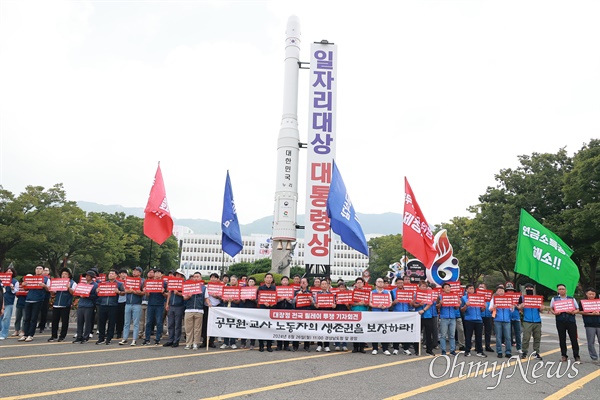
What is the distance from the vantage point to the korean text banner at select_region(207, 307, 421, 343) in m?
11.0

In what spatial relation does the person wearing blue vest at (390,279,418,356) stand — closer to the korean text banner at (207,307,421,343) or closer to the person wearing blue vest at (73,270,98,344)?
the korean text banner at (207,307,421,343)

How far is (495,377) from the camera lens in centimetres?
853

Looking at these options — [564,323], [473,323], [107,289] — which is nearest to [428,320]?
[473,323]

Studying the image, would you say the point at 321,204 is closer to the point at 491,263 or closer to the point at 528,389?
the point at 528,389

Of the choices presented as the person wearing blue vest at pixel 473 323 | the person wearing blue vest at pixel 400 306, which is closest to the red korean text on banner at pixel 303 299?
the person wearing blue vest at pixel 400 306

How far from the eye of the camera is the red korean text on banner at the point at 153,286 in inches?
460

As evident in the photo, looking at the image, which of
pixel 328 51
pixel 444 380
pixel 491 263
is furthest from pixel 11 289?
pixel 491 263

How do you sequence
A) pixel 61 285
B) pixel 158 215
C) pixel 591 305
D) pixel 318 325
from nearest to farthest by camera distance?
pixel 591 305 → pixel 318 325 → pixel 61 285 → pixel 158 215

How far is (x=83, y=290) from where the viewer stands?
11695 mm

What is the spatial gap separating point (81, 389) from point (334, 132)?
79.6 ft

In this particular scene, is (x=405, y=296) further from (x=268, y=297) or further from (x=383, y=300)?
(x=268, y=297)

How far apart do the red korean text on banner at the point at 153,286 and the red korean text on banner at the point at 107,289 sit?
80cm

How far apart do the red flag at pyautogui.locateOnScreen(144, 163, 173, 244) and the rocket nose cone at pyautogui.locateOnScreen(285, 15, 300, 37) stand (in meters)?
21.8

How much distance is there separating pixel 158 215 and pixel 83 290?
3.39 meters
